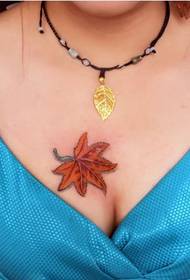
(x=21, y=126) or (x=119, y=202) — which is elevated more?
(x=21, y=126)

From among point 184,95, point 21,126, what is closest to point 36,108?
point 21,126

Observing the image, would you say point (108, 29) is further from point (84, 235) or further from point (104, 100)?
point (84, 235)

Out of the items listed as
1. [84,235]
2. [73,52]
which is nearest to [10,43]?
[73,52]

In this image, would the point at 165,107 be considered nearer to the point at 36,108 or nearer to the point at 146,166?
the point at 146,166

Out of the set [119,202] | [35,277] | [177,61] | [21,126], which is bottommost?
[35,277]

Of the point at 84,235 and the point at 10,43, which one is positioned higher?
the point at 10,43

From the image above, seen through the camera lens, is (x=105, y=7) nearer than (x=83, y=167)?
Yes
